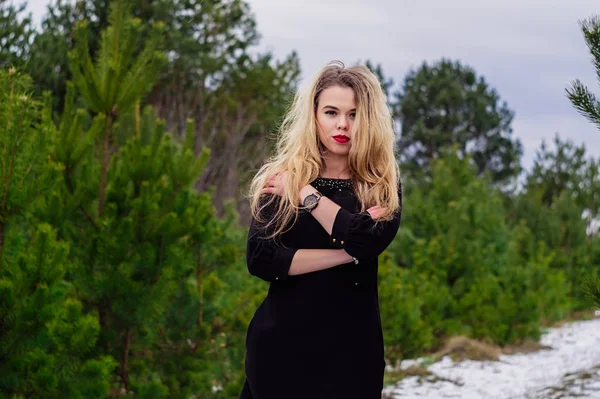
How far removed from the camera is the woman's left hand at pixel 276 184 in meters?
2.55

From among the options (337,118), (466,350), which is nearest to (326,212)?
(337,118)

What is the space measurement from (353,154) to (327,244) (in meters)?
0.31

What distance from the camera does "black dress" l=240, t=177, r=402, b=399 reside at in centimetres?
241

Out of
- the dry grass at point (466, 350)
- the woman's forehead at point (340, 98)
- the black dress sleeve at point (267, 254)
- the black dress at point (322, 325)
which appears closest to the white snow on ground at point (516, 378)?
the dry grass at point (466, 350)

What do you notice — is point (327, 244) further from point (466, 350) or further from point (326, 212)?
point (466, 350)

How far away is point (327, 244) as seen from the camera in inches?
98.7

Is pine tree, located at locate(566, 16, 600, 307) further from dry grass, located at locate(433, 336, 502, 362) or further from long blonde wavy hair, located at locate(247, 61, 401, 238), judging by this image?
dry grass, located at locate(433, 336, 502, 362)

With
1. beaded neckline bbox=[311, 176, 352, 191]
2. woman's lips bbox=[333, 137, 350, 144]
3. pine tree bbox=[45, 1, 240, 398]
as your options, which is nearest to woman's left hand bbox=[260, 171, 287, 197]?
beaded neckline bbox=[311, 176, 352, 191]

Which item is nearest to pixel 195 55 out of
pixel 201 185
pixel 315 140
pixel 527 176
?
pixel 201 185

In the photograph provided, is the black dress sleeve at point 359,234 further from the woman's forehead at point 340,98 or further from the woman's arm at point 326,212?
the woman's forehead at point 340,98

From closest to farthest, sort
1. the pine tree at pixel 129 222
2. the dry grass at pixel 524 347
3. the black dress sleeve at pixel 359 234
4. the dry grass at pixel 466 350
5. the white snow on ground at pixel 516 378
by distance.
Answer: the black dress sleeve at pixel 359 234 → the pine tree at pixel 129 222 → the white snow on ground at pixel 516 378 → the dry grass at pixel 466 350 → the dry grass at pixel 524 347

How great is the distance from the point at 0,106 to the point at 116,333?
5.03 feet

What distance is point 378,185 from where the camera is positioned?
8.32ft

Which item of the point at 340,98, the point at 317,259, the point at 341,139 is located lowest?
the point at 317,259
